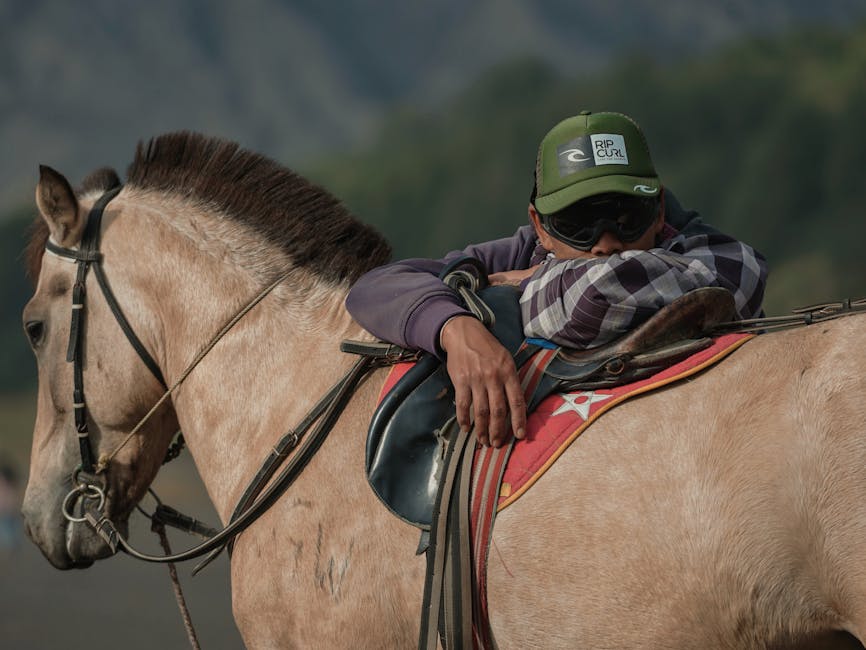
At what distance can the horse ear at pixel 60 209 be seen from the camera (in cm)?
334

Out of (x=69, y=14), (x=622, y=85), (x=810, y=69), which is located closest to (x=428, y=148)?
(x=622, y=85)

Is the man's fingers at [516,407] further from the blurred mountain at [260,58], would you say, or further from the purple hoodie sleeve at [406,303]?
the blurred mountain at [260,58]

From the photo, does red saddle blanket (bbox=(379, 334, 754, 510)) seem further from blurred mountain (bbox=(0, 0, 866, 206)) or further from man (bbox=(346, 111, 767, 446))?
blurred mountain (bbox=(0, 0, 866, 206))

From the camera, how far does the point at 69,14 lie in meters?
44.1

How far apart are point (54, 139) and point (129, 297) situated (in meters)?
38.9

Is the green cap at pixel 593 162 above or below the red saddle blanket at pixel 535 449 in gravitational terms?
above

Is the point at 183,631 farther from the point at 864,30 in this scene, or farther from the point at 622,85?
the point at 864,30

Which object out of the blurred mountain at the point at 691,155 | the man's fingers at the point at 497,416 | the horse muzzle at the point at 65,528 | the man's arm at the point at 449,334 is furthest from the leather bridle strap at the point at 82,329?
the blurred mountain at the point at 691,155

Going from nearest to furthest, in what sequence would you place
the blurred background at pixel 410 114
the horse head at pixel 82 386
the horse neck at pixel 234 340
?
the horse neck at pixel 234 340
the horse head at pixel 82 386
the blurred background at pixel 410 114

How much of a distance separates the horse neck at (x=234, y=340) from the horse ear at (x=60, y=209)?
18 cm

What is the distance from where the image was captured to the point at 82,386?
3340mm

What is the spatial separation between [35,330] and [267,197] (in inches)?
35.9

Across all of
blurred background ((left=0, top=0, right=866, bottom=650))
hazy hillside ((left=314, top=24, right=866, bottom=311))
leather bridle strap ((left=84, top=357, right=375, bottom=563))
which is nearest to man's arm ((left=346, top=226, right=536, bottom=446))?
leather bridle strap ((left=84, top=357, right=375, bottom=563))

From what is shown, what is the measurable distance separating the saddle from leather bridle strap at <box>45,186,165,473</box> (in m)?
1.03
